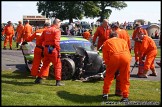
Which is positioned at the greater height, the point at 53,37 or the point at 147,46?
the point at 53,37

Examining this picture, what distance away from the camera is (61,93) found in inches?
301

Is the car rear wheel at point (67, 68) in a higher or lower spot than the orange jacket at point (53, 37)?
lower

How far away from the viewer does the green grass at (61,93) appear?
A: 658 cm

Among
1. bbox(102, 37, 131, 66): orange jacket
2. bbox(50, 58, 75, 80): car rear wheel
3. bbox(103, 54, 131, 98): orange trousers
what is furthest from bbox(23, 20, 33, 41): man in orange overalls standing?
bbox(103, 54, 131, 98): orange trousers

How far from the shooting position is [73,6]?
3.77 m

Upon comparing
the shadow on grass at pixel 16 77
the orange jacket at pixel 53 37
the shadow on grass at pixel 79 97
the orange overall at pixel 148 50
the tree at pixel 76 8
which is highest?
the tree at pixel 76 8

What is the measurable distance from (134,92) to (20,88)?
2805 millimetres

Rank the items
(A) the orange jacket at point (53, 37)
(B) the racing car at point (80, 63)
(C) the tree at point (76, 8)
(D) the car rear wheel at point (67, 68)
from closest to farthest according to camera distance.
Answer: (C) the tree at point (76, 8)
(A) the orange jacket at point (53, 37)
(D) the car rear wheel at point (67, 68)
(B) the racing car at point (80, 63)

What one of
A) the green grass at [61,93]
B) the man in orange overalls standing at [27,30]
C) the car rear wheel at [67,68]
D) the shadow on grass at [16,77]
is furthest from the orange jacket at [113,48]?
the man in orange overalls standing at [27,30]

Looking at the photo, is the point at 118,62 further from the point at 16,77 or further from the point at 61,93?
the point at 16,77

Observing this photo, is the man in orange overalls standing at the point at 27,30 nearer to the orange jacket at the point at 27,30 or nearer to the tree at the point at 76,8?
the orange jacket at the point at 27,30

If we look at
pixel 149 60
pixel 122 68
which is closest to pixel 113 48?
pixel 122 68

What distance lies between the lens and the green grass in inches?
259

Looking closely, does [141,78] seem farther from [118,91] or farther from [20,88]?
[20,88]
